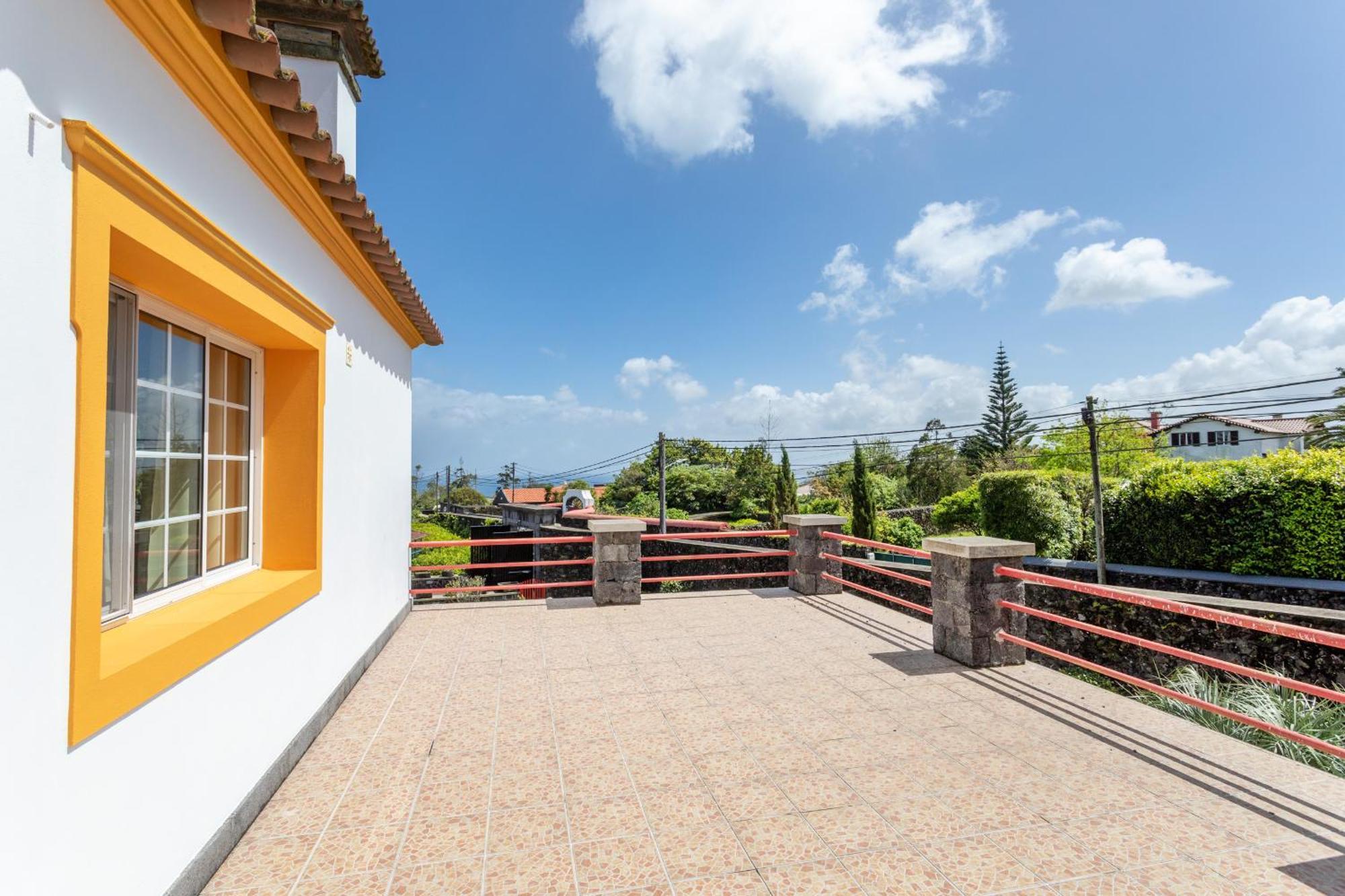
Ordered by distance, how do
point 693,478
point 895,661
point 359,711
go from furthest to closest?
point 693,478 < point 895,661 < point 359,711

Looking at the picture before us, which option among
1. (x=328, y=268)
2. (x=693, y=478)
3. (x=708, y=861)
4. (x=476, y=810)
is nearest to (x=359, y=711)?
(x=476, y=810)

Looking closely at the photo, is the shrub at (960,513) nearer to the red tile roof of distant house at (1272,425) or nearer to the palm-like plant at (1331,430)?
the palm-like plant at (1331,430)

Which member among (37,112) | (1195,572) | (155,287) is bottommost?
(1195,572)

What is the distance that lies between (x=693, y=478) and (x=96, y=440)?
2966 cm

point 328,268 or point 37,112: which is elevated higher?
point 328,268

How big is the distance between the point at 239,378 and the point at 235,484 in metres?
0.56

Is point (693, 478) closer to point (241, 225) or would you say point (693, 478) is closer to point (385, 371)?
point (385, 371)

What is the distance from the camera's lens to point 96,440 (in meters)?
1.79

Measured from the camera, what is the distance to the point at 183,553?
2699 millimetres

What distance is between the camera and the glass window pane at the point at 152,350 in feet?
7.72

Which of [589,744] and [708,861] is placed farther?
[589,744]

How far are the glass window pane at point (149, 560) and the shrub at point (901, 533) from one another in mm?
18147

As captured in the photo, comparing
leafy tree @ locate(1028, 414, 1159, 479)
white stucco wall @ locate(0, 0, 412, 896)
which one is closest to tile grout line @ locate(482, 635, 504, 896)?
white stucco wall @ locate(0, 0, 412, 896)

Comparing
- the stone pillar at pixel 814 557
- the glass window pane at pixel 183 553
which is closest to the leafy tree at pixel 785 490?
the stone pillar at pixel 814 557
